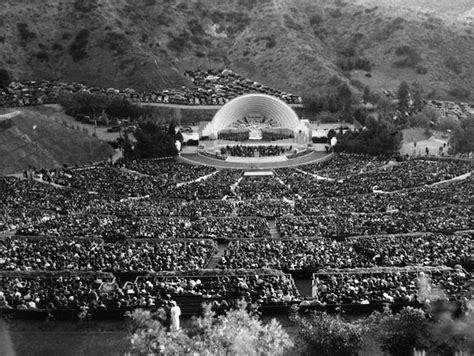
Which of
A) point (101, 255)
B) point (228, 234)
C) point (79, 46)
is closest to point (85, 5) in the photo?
point (79, 46)

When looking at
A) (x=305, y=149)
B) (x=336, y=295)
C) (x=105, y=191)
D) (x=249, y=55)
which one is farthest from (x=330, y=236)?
(x=249, y=55)

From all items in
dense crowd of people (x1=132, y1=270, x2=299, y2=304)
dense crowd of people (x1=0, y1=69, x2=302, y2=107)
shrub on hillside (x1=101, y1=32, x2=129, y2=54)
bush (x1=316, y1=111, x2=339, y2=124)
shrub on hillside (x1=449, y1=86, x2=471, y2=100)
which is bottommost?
dense crowd of people (x1=132, y1=270, x2=299, y2=304)

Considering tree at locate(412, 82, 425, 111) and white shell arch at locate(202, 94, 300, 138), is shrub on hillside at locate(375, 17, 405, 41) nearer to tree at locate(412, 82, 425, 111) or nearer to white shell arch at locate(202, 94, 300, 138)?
tree at locate(412, 82, 425, 111)

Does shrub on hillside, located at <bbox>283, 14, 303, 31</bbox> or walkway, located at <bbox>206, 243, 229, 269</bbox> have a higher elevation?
shrub on hillside, located at <bbox>283, 14, 303, 31</bbox>

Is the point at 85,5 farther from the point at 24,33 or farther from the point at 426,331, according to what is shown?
the point at 426,331

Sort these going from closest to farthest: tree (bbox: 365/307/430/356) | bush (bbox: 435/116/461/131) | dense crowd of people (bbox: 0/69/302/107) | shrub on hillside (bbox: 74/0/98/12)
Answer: tree (bbox: 365/307/430/356) < bush (bbox: 435/116/461/131) < dense crowd of people (bbox: 0/69/302/107) < shrub on hillside (bbox: 74/0/98/12)

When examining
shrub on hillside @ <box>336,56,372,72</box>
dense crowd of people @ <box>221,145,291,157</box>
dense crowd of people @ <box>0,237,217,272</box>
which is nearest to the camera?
dense crowd of people @ <box>0,237,217,272</box>

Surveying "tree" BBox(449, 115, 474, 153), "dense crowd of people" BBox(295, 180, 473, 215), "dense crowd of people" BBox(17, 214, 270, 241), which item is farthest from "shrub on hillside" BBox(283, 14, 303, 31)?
"dense crowd of people" BBox(17, 214, 270, 241)
